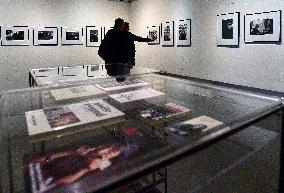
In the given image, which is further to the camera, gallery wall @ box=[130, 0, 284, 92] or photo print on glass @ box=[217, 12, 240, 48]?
photo print on glass @ box=[217, 12, 240, 48]

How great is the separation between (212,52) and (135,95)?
12.5 feet

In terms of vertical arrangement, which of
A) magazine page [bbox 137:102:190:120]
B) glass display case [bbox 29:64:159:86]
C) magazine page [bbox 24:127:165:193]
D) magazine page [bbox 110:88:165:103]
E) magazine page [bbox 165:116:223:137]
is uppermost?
glass display case [bbox 29:64:159:86]

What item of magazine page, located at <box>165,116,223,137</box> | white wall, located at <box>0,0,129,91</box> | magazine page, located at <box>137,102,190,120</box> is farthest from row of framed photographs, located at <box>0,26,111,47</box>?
magazine page, located at <box>165,116,223,137</box>

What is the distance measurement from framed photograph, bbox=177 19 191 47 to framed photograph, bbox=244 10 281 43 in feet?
4.97

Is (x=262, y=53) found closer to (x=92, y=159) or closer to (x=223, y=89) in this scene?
(x=223, y=89)

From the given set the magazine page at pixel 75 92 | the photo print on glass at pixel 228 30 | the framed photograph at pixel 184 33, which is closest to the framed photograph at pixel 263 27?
the photo print on glass at pixel 228 30

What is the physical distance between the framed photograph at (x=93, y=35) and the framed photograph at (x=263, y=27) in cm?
449

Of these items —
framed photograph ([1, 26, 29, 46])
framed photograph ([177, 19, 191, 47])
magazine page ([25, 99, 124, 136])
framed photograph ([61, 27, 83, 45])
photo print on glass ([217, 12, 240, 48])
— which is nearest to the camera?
magazine page ([25, 99, 124, 136])

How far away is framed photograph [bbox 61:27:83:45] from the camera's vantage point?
7.18m

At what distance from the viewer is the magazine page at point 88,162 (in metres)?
0.64

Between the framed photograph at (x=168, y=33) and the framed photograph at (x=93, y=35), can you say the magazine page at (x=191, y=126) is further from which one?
the framed photograph at (x=93, y=35)

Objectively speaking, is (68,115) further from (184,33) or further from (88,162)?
(184,33)

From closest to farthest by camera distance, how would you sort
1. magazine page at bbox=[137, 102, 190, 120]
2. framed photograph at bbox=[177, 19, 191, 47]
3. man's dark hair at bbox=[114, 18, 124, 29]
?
magazine page at bbox=[137, 102, 190, 120]
man's dark hair at bbox=[114, 18, 124, 29]
framed photograph at bbox=[177, 19, 191, 47]

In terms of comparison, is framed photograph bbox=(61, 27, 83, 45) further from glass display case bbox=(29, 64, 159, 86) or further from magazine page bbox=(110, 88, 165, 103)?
magazine page bbox=(110, 88, 165, 103)
